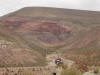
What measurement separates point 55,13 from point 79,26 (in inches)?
858

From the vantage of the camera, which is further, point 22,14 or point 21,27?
point 22,14

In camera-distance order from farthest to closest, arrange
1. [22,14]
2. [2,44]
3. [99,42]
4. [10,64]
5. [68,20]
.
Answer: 1. [22,14]
2. [68,20]
3. [99,42]
4. [2,44]
5. [10,64]

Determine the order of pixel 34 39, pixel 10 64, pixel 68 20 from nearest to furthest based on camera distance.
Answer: pixel 10 64 < pixel 34 39 < pixel 68 20

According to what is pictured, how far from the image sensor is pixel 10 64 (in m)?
34.7

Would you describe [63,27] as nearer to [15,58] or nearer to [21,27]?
[21,27]

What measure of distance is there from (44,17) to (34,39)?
27.8 meters

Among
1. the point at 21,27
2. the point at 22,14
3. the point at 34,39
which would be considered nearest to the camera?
the point at 34,39

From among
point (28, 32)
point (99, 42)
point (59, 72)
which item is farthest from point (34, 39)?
point (59, 72)

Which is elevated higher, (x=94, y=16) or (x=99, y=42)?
(x=94, y=16)

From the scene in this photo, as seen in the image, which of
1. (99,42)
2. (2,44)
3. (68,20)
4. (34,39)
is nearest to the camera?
(2,44)

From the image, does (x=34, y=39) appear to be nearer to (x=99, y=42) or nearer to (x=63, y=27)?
(x=63, y=27)

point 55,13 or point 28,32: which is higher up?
point 55,13

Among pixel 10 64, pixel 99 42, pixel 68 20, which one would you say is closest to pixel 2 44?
pixel 10 64

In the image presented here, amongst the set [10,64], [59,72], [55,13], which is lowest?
[10,64]
